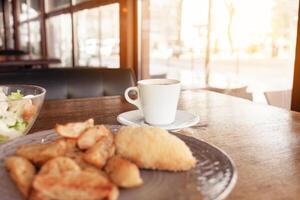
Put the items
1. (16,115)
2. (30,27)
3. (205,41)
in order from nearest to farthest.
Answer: (16,115) < (205,41) < (30,27)

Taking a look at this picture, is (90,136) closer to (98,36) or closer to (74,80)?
(74,80)

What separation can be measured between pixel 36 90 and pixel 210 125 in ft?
1.55

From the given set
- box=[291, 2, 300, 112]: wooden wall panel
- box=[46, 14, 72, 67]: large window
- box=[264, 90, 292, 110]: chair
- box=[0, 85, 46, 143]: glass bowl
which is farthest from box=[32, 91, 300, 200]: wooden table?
box=[46, 14, 72, 67]: large window

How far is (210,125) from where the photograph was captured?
960 millimetres

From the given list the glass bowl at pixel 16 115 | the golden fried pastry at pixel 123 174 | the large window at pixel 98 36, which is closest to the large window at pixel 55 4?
the large window at pixel 98 36

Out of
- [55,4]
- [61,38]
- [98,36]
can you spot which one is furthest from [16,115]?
[55,4]

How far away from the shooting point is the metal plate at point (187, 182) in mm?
448

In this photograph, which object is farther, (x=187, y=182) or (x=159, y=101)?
(x=159, y=101)

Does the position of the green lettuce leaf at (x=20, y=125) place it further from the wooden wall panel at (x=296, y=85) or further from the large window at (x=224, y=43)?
the large window at (x=224, y=43)

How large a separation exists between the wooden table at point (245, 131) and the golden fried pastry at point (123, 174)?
16 centimetres

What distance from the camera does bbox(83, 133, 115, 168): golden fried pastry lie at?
1.56 ft

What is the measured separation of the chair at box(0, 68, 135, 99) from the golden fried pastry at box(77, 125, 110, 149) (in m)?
1.24

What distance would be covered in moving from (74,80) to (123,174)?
1.44 metres

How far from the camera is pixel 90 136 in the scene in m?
0.55
